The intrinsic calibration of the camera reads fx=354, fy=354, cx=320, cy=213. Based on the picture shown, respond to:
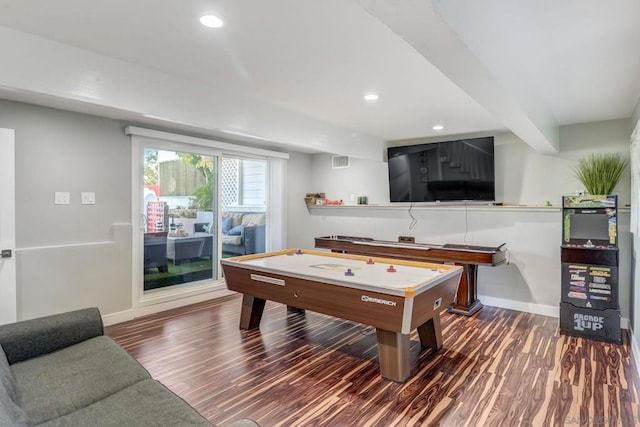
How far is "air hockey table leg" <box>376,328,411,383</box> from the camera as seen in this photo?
8.57 ft

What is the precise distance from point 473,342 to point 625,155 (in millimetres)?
2638

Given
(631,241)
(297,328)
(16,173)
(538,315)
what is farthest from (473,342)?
(16,173)

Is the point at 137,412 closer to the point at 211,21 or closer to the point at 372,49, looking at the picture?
the point at 211,21

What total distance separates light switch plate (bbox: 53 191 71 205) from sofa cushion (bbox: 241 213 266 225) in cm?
243

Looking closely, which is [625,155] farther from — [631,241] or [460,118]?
[460,118]

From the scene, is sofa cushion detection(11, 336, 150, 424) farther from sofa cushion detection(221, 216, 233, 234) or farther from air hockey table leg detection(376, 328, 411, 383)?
sofa cushion detection(221, 216, 233, 234)

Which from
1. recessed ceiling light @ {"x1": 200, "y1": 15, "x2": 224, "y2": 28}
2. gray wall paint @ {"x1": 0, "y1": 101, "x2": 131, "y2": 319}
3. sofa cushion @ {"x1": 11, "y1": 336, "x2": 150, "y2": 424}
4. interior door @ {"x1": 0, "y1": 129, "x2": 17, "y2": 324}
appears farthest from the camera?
gray wall paint @ {"x1": 0, "y1": 101, "x2": 131, "y2": 319}

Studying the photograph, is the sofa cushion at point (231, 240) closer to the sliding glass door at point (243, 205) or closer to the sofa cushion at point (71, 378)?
the sliding glass door at point (243, 205)

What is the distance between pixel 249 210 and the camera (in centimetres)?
567

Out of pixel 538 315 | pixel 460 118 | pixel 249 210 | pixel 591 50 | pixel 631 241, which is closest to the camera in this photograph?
pixel 591 50

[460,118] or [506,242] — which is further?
[506,242]

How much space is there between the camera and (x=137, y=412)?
59.5 inches

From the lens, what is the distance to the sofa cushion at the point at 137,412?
1.44 metres

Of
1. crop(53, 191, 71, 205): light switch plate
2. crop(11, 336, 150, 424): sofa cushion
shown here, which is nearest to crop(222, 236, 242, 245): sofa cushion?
crop(53, 191, 71, 205): light switch plate
